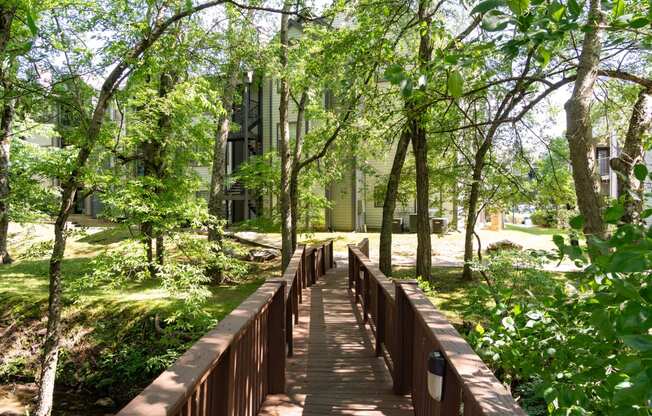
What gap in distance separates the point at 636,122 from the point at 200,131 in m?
9.95

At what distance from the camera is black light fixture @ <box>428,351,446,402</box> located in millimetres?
2498

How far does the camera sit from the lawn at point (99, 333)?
31.0ft

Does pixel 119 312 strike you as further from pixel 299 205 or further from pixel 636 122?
pixel 636 122

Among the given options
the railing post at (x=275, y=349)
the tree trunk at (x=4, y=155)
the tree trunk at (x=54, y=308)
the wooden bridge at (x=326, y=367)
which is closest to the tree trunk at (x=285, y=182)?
the wooden bridge at (x=326, y=367)

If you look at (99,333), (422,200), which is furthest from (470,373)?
(99,333)

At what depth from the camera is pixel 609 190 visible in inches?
1001

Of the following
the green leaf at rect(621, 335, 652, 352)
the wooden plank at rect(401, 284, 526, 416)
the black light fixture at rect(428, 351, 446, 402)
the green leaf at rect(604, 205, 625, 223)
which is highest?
the green leaf at rect(604, 205, 625, 223)

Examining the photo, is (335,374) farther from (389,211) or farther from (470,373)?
(389,211)

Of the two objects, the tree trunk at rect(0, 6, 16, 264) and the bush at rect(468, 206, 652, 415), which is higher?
the tree trunk at rect(0, 6, 16, 264)

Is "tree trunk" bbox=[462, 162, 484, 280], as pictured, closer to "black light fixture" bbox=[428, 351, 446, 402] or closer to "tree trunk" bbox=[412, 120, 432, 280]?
"tree trunk" bbox=[412, 120, 432, 280]

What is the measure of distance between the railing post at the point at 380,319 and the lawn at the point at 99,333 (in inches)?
145

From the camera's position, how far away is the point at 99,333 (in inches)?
453

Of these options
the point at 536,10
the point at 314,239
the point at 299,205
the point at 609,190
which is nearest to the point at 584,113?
the point at 536,10

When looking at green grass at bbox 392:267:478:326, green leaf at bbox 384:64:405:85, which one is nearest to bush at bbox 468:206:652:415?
green leaf at bbox 384:64:405:85
